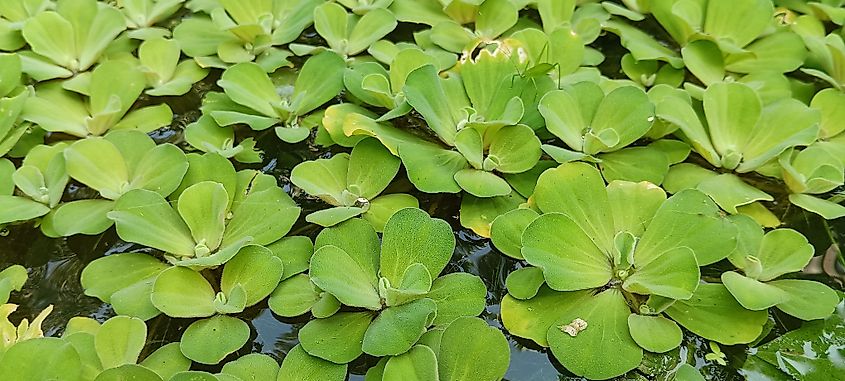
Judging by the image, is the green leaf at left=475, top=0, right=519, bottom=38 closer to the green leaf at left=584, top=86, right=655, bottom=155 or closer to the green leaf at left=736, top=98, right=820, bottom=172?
the green leaf at left=584, top=86, right=655, bottom=155

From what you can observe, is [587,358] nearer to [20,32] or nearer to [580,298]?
[580,298]

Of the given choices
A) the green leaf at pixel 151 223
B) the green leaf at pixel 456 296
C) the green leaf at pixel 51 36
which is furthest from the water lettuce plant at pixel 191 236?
the green leaf at pixel 51 36

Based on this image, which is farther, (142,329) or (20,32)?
(20,32)

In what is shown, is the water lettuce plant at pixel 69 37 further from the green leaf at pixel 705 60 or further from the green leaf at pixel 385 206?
the green leaf at pixel 705 60

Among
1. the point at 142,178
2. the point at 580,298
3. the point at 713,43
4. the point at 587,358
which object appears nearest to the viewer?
the point at 587,358

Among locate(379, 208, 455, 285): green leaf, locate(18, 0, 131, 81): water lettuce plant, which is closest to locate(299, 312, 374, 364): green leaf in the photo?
locate(379, 208, 455, 285): green leaf

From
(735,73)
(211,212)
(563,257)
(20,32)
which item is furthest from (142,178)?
(735,73)

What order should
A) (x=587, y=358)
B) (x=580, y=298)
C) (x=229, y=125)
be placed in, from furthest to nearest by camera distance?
(x=229, y=125), (x=580, y=298), (x=587, y=358)

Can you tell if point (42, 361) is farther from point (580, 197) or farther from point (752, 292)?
point (752, 292)
